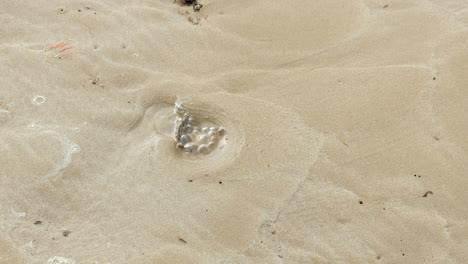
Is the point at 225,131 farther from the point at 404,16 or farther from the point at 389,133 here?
the point at 404,16

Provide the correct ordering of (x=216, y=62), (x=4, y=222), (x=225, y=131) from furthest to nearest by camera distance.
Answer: (x=216, y=62) → (x=225, y=131) → (x=4, y=222)

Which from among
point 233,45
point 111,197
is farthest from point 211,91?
point 111,197

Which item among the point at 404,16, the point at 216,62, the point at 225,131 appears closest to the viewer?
the point at 225,131

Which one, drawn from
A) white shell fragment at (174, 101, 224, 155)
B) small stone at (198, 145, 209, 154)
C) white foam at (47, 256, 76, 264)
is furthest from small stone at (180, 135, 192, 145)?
white foam at (47, 256, 76, 264)

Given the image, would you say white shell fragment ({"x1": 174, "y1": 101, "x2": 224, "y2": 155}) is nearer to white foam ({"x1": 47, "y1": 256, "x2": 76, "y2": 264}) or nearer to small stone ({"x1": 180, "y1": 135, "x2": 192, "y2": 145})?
small stone ({"x1": 180, "y1": 135, "x2": 192, "y2": 145})

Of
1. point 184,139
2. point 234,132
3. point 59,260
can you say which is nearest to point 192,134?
point 184,139

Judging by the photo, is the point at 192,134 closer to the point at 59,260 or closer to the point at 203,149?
the point at 203,149

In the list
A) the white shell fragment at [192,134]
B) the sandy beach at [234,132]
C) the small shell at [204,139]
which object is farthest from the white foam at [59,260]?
the small shell at [204,139]

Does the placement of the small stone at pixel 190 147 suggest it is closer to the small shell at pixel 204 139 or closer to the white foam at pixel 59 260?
the small shell at pixel 204 139
